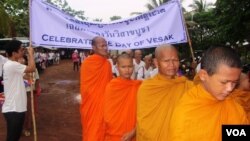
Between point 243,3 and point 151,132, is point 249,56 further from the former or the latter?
point 151,132

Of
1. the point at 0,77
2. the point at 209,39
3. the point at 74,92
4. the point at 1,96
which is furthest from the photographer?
the point at 209,39

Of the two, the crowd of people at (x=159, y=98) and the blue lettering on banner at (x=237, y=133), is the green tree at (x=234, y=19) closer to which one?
the crowd of people at (x=159, y=98)

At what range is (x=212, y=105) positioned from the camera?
240 cm

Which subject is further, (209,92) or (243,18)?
(243,18)

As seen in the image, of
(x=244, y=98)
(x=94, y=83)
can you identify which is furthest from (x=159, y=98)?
(x=94, y=83)

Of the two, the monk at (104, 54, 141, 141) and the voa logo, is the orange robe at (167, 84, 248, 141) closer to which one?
the voa logo

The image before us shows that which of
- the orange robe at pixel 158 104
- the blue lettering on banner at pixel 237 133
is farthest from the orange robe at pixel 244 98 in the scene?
the blue lettering on banner at pixel 237 133

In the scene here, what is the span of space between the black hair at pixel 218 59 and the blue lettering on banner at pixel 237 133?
376 millimetres

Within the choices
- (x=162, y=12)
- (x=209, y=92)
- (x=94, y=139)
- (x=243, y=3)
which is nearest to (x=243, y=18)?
(x=243, y=3)

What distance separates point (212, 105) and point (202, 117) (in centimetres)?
11

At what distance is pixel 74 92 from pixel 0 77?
6233mm

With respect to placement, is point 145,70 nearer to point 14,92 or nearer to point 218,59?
point 14,92

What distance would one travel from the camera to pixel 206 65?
2381 millimetres

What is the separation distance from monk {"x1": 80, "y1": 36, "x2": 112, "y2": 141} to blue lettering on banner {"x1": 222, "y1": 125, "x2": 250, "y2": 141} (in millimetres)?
3437
